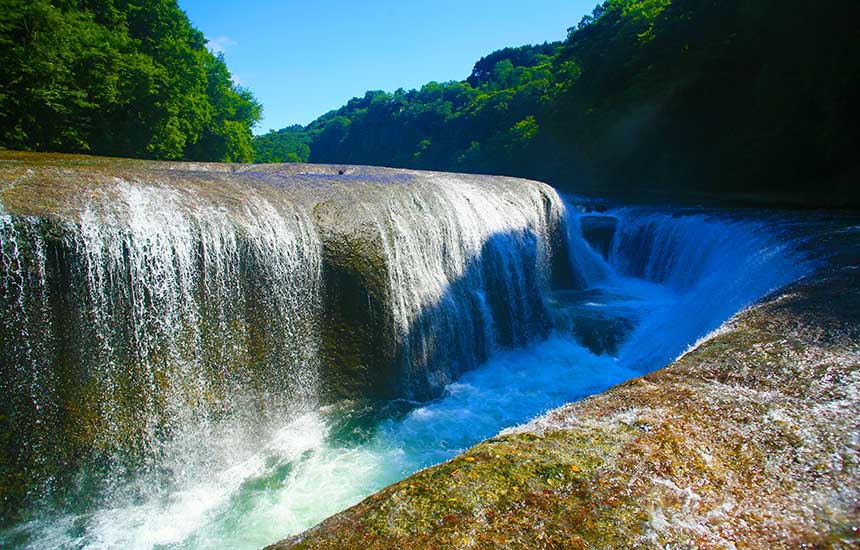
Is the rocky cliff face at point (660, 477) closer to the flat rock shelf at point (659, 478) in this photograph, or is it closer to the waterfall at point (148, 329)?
the flat rock shelf at point (659, 478)

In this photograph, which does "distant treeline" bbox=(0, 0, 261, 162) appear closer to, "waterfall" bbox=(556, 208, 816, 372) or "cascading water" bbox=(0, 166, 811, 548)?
"cascading water" bbox=(0, 166, 811, 548)

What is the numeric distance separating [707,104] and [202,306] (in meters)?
20.0

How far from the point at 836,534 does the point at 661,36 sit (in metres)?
24.4

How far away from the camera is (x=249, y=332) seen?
5.86 metres

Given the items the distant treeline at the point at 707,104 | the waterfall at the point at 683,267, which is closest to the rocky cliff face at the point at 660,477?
the waterfall at the point at 683,267

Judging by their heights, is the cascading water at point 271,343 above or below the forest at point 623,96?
below

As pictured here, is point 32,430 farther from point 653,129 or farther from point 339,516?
point 653,129

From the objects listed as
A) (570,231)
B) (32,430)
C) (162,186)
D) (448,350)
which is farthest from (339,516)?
(570,231)

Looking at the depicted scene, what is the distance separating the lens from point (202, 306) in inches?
213

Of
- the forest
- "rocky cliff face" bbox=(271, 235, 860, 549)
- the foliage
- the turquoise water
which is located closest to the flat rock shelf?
"rocky cliff face" bbox=(271, 235, 860, 549)

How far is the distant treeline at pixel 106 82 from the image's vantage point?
12203 mm

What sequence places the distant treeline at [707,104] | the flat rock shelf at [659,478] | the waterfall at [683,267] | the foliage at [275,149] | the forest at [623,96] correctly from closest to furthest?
the flat rock shelf at [659,478] < the waterfall at [683,267] < the forest at [623,96] < the distant treeline at [707,104] < the foliage at [275,149]

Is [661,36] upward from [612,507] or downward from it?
upward

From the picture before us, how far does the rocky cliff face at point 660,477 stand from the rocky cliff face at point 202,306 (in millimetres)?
3660
